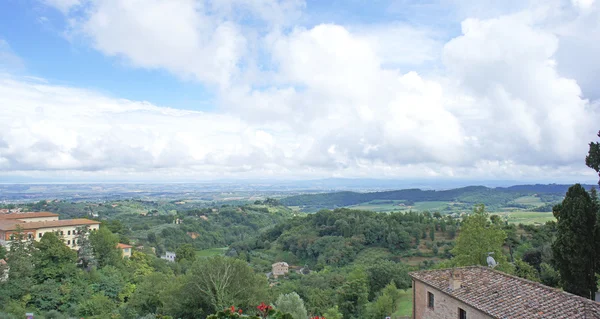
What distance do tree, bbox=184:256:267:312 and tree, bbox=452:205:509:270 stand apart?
13972 millimetres

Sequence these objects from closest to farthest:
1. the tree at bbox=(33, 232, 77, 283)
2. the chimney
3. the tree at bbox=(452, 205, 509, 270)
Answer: the chimney < the tree at bbox=(452, 205, 509, 270) < the tree at bbox=(33, 232, 77, 283)

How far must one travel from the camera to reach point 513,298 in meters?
12.1

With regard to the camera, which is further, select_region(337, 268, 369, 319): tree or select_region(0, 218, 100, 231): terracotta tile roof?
select_region(0, 218, 100, 231): terracotta tile roof

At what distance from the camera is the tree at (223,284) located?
25.8 m

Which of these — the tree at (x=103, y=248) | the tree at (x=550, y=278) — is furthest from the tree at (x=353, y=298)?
the tree at (x=103, y=248)

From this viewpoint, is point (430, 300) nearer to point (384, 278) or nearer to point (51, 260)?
point (384, 278)

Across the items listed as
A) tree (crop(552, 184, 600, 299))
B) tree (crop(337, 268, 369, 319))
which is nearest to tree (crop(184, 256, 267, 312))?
tree (crop(337, 268, 369, 319))

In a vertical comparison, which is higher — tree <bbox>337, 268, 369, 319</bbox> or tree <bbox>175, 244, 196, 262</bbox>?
tree <bbox>337, 268, 369, 319</bbox>

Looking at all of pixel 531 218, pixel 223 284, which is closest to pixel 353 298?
pixel 223 284

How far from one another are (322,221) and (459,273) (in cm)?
7936

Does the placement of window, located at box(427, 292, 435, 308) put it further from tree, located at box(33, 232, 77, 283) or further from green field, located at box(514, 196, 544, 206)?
green field, located at box(514, 196, 544, 206)

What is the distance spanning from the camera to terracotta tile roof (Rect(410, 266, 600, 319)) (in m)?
10.6

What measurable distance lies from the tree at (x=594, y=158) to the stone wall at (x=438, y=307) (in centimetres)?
927

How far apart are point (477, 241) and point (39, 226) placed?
44148mm
